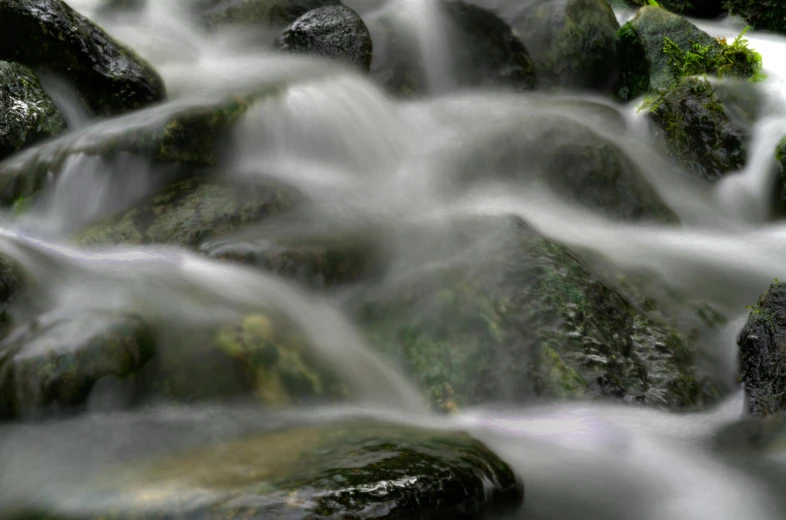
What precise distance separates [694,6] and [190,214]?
27.8ft

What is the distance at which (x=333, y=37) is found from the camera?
7.39 metres

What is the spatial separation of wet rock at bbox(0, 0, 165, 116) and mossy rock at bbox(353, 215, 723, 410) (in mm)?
3405

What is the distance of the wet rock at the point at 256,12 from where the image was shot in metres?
8.24

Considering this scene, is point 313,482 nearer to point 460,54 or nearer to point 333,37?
point 333,37

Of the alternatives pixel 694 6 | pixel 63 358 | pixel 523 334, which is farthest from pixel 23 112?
pixel 694 6

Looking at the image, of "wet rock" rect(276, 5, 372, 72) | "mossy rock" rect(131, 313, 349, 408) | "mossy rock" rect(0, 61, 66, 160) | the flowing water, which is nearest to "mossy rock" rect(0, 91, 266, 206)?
the flowing water

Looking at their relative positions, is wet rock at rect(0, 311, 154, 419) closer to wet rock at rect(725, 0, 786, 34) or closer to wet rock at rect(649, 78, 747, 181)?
wet rock at rect(649, 78, 747, 181)

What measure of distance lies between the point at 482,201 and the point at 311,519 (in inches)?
155

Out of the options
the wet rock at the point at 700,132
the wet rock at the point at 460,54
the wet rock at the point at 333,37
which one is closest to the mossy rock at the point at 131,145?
the wet rock at the point at 333,37

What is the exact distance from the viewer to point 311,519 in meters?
2.00

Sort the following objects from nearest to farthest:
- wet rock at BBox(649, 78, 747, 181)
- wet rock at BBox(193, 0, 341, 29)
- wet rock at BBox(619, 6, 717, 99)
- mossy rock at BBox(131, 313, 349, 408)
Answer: mossy rock at BBox(131, 313, 349, 408), wet rock at BBox(649, 78, 747, 181), wet rock at BBox(619, 6, 717, 99), wet rock at BBox(193, 0, 341, 29)

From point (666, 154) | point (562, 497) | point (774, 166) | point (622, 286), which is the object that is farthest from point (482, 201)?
point (562, 497)

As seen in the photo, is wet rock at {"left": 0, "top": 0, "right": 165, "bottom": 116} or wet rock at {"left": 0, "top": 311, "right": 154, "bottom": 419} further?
wet rock at {"left": 0, "top": 0, "right": 165, "bottom": 116}

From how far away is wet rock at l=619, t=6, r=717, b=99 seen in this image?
759 centimetres
